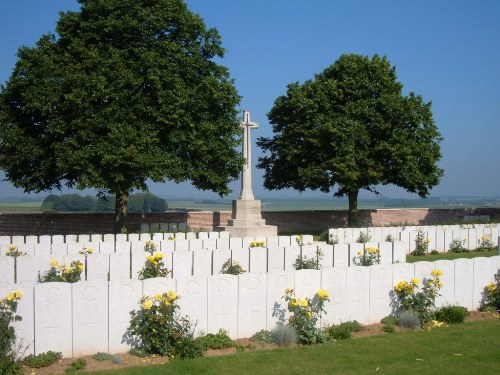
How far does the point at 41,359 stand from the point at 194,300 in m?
2.11

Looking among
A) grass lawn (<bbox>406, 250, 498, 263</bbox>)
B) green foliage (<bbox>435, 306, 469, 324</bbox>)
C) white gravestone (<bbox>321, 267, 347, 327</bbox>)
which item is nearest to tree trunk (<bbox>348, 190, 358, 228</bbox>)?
grass lawn (<bbox>406, 250, 498, 263</bbox>)

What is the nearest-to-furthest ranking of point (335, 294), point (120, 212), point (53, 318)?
point (53, 318)
point (335, 294)
point (120, 212)

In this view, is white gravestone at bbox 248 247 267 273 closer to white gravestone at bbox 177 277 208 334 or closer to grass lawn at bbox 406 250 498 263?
white gravestone at bbox 177 277 208 334

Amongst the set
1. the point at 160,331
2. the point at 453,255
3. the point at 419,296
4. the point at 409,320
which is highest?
the point at 419,296

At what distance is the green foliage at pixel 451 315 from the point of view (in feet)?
31.1

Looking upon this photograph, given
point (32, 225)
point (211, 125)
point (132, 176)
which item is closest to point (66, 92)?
point (132, 176)

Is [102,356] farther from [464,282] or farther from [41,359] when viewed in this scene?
[464,282]

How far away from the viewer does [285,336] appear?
315 inches

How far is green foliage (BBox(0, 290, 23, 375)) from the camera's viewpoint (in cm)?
652

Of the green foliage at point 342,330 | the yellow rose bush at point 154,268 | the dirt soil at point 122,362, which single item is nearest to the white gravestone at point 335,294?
the green foliage at point 342,330

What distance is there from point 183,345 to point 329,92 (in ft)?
80.9

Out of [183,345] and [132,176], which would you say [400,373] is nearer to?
[183,345]

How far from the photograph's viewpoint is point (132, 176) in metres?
21.6

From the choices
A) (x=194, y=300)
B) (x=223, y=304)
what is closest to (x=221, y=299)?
(x=223, y=304)
